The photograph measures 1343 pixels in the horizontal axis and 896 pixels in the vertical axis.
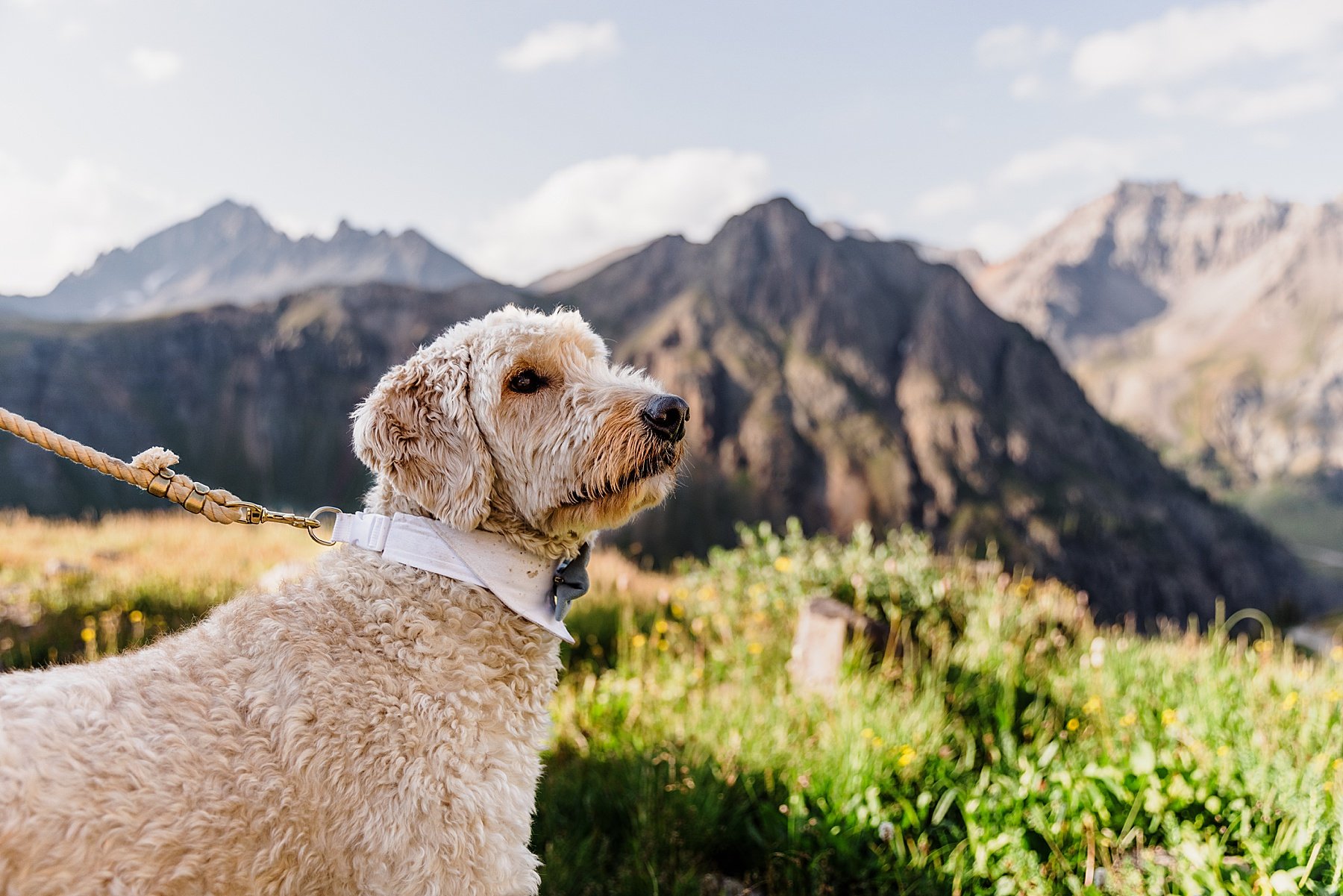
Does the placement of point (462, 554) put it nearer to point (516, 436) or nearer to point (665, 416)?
point (516, 436)

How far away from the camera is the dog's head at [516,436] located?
9.00ft

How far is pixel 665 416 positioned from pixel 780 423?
152795 mm

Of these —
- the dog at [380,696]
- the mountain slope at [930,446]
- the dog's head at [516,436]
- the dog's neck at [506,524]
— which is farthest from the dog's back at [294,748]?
the mountain slope at [930,446]

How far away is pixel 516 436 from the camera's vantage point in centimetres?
288

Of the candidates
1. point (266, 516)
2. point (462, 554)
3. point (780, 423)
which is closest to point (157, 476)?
point (266, 516)

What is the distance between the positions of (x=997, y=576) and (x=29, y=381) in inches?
7349

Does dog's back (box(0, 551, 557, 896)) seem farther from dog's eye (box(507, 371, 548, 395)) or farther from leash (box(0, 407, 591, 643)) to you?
dog's eye (box(507, 371, 548, 395))

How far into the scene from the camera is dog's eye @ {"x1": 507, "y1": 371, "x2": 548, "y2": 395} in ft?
9.70

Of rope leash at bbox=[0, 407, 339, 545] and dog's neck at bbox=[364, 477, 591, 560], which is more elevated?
rope leash at bbox=[0, 407, 339, 545]

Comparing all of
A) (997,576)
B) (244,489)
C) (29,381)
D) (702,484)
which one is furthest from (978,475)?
(29,381)

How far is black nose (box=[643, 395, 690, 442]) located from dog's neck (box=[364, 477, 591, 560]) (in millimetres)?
528

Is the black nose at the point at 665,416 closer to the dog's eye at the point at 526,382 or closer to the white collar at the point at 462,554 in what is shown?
the dog's eye at the point at 526,382

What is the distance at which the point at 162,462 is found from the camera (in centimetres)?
291

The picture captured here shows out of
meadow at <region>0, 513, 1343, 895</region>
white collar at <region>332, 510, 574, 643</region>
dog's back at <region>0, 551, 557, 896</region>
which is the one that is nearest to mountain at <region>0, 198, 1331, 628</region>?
meadow at <region>0, 513, 1343, 895</region>
